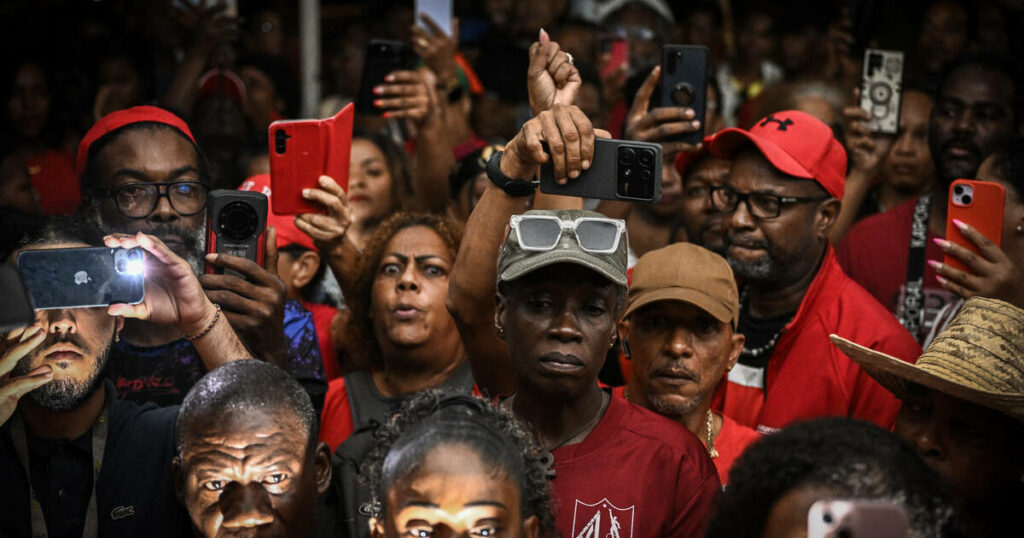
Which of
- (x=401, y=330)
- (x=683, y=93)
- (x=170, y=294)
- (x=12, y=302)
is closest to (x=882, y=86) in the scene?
(x=683, y=93)

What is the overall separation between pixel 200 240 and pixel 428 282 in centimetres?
82

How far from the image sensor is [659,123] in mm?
4016

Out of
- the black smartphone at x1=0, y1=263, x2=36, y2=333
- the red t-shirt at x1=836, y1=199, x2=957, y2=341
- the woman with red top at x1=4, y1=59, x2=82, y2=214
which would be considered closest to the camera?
the black smartphone at x1=0, y1=263, x2=36, y2=333

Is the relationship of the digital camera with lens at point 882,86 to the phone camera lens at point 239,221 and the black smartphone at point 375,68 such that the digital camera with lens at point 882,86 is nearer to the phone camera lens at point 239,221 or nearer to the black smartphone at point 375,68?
the black smartphone at point 375,68

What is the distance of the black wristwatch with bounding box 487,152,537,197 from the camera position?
3.13 meters

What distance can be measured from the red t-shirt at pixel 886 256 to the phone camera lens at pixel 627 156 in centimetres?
183

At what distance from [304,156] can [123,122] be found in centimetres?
75

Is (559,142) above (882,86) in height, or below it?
below

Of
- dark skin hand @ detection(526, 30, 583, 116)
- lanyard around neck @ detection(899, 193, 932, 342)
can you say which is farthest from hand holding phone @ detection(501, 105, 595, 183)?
lanyard around neck @ detection(899, 193, 932, 342)

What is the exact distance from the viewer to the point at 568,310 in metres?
2.95

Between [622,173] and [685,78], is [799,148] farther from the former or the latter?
[622,173]

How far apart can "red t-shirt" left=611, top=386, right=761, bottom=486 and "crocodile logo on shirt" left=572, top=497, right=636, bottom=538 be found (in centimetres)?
60

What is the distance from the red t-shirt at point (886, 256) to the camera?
14.7ft

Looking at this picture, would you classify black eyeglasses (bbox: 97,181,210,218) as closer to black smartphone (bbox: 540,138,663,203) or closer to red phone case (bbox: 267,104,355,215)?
red phone case (bbox: 267,104,355,215)
